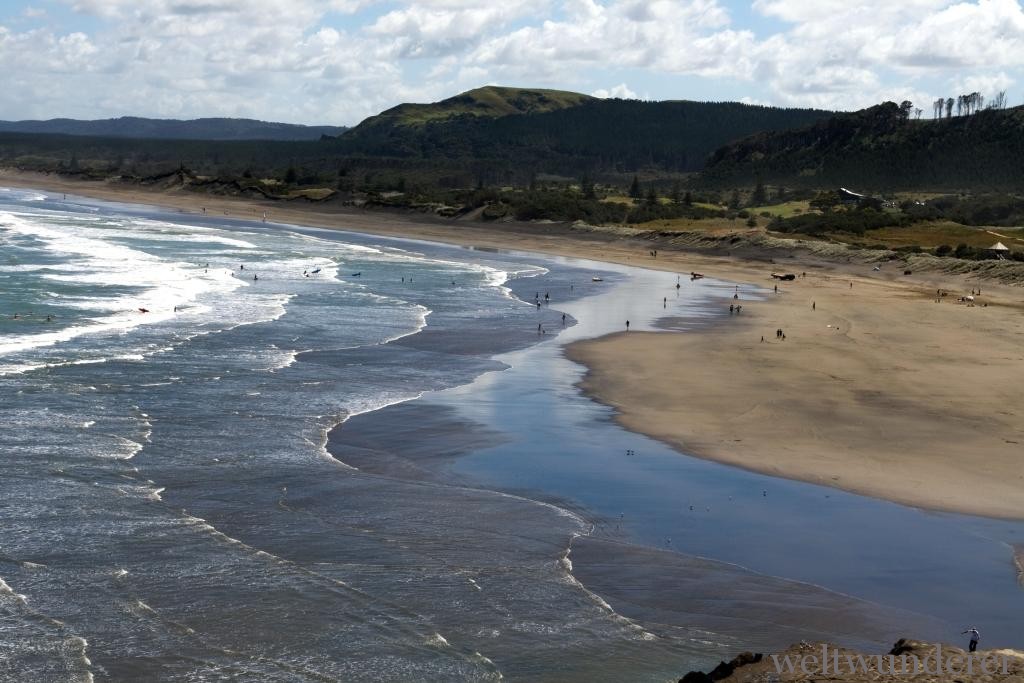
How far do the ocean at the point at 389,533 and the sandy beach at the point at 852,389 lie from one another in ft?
4.56

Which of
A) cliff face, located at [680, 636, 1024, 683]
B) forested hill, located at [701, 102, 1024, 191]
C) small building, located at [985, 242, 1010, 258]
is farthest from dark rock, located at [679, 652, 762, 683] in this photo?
forested hill, located at [701, 102, 1024, 191]

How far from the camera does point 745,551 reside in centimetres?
1775

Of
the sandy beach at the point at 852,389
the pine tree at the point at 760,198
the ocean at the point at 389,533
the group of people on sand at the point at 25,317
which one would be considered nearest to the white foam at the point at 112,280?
the ocean at the point at 389,533

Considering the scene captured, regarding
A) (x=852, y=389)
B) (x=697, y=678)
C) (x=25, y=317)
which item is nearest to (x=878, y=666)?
(x=697, y=678)

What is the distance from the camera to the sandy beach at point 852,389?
22.5 metres

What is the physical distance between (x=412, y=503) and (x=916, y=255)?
4887 centimetres

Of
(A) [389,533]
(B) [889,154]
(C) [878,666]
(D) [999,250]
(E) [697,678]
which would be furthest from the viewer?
(B) [889,154]

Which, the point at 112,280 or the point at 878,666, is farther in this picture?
the point at 112,280

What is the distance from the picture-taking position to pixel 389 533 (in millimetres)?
17953

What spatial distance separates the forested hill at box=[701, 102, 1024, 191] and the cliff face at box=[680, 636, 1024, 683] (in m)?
105

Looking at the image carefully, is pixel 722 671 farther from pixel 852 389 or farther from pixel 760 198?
pixel 760 198

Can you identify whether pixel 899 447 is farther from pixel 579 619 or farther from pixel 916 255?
pixel 916 255

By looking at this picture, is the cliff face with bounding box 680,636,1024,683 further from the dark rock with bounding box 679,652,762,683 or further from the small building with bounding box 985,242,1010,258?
the small building with bounding box 985,242,1010,258

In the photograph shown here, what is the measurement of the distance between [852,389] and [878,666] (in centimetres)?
1870
